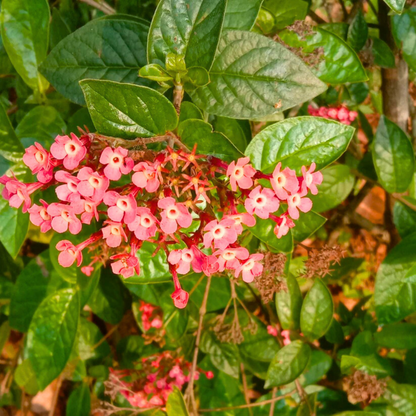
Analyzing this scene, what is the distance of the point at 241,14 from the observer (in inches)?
41.5

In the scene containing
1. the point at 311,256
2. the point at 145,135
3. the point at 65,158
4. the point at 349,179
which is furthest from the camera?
the point at 349,179

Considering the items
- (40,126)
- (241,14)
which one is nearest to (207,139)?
(241,14)

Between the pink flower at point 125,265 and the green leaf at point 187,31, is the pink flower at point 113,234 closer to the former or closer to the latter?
the pink flower at point 125,265

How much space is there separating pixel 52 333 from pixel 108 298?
323mm

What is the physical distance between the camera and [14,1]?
1.25 metres

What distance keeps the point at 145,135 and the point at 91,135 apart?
0.43 ft

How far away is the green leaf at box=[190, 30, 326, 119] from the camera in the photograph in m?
0.94

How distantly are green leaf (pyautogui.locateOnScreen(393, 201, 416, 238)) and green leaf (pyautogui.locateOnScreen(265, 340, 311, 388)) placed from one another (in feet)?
1.65

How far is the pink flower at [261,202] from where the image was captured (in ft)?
2.69

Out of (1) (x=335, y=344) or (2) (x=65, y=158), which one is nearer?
(2) (x=65, y=158)

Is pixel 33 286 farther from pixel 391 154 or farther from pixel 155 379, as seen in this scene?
pixel 391 154

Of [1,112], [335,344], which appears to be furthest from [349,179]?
[1,112]

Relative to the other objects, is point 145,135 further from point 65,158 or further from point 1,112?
point 1,112

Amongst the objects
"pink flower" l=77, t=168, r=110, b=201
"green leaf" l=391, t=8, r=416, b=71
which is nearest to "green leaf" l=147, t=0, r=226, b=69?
"pink flower" l=77, t=168, r=110, b=201
